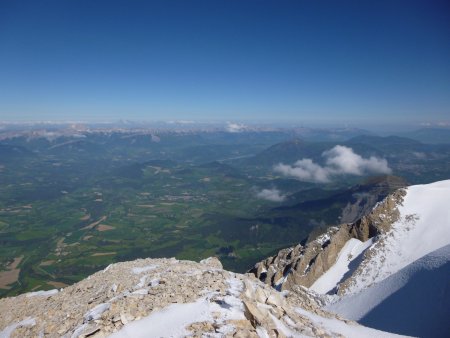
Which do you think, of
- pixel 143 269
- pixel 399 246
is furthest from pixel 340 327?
pixel 399 246

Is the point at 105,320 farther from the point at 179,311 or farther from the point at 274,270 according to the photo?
the point at 274,270

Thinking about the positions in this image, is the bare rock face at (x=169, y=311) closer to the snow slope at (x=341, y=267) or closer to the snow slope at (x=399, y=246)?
the snow slope at (x=399, y=246)

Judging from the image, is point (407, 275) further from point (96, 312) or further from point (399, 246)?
point (96, 312)

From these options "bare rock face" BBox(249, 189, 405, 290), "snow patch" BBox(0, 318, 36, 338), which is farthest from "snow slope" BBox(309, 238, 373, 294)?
"snow patch" BBox(0, 318, 36, 338)

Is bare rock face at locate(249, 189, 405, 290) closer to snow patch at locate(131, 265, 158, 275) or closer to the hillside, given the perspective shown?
the hillside

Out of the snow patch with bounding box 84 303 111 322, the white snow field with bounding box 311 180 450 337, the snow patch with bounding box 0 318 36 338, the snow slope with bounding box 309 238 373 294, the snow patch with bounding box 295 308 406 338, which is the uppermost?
the snow patch with bounding box 84 303 111 322

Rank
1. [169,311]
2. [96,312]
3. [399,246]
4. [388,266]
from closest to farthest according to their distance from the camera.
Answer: [169,311]
[96,312]
[388,266]
[399,246]

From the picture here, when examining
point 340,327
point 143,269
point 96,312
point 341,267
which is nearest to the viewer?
point 96,312
